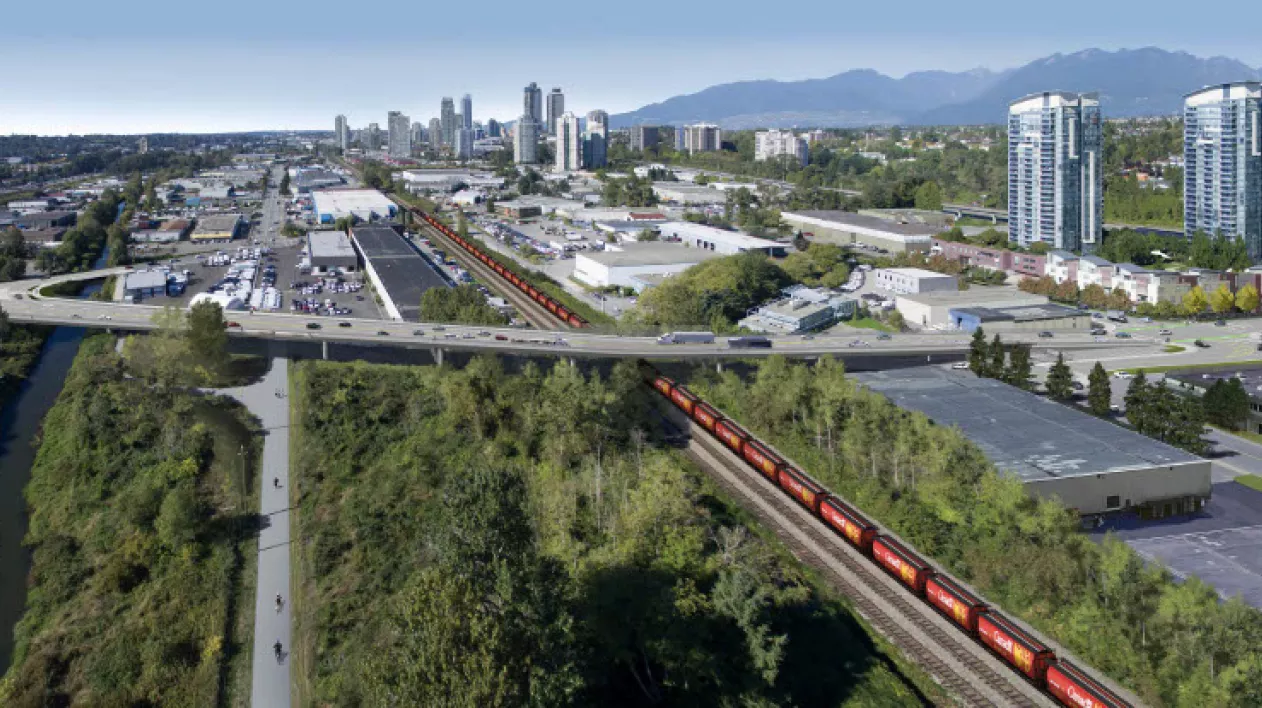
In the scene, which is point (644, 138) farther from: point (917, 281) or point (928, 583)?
point (928, 583)

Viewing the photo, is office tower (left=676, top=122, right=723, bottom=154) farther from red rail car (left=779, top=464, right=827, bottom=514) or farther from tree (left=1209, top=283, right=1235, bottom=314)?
red rail car (left=779, top=464, right=827, bottom=514)

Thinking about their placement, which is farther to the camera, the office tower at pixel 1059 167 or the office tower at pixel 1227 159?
the office tower at pixel 1059 167

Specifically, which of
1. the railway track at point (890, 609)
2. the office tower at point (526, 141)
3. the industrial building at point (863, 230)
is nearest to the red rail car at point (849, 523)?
the railway track at point (890, 609)

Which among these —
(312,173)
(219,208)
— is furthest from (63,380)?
(312,173)

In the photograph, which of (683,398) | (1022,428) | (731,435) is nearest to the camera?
(1022,428)

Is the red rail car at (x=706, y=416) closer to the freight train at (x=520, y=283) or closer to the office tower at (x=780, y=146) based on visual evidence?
the freight train at (x=520, y=283)

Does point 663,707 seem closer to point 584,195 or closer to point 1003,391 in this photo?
point 1003,391

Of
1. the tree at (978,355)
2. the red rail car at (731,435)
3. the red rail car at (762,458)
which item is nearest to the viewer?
the red rail car at (762,458)

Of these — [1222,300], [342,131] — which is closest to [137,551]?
[1222,300]
